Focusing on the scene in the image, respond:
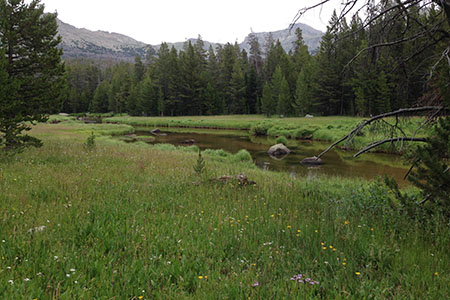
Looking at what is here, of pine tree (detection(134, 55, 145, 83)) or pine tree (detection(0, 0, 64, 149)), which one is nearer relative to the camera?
pine tree (detection(0, 0, 64, 149))

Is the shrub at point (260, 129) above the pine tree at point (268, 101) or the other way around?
the other way around

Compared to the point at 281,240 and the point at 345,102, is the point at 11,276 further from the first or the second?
the point at 345,102

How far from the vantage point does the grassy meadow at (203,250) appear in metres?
3.12

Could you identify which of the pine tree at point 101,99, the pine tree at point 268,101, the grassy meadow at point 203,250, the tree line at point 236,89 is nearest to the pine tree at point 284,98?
the tree line at point 236,89

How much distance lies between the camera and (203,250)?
13.7ft

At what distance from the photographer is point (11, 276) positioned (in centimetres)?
305

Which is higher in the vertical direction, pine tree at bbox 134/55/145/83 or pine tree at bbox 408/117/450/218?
Answer: pine tree at bbox 134/55/145/83

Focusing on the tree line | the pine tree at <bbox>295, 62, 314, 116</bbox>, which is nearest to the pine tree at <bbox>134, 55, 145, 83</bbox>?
the tree line

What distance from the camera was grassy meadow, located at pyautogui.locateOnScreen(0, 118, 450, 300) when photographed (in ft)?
10.2

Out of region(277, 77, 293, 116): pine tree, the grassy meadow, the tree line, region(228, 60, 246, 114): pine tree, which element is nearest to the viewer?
the grassy meadow

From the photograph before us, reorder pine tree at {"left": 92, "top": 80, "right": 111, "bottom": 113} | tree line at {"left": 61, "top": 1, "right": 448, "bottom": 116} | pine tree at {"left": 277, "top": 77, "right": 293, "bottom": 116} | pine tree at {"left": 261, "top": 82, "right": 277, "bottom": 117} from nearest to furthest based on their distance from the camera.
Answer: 1. tree line at {"left": 61, "top": 1, "right": 448, "bottom": 116}
2. pine tree at {"left": 277, "top": 77, "right": 293, "bottom": 116}
3. pine tree at {"left": 261, "top": 82, "right": 277, "bottom": 117}
4. pine tree at {"left": 92, "top": 80, "right": 111, "bottom": 113}

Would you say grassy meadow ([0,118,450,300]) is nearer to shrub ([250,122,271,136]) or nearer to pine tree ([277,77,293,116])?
shrub ([250,122,271,136])

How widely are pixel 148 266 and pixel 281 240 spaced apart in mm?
2082

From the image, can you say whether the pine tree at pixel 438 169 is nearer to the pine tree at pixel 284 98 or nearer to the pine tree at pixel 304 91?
the pine tree at pixel 304 91
